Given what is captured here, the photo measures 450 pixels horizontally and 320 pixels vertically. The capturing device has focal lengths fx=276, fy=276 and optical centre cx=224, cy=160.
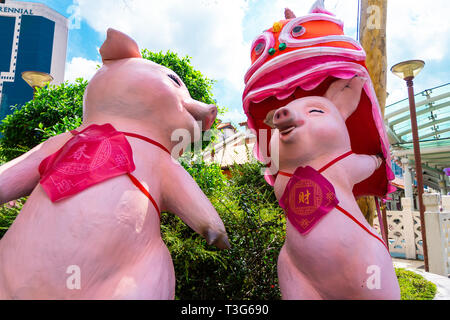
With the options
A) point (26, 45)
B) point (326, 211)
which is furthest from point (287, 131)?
point (26, 45)

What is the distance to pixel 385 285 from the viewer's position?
1276 mm

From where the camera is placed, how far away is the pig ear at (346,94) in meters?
1.69

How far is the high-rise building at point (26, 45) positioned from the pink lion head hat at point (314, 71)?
28.6 ft

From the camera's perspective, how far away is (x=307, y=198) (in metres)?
1.43

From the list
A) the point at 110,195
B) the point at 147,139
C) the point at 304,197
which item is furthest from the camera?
the point at 304,197

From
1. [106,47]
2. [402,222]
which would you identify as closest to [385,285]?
[106,47]

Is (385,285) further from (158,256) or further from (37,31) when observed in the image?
(37,31)

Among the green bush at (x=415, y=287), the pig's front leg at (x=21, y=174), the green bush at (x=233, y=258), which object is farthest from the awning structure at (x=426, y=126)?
the pig's front leg at (x=21, y=174)

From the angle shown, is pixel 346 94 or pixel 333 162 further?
pixel 346 94

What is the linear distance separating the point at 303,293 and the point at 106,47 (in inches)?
63.3

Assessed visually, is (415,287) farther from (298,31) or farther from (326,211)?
(298,31)

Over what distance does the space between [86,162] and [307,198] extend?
3.49ft

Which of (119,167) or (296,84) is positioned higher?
(296,84)

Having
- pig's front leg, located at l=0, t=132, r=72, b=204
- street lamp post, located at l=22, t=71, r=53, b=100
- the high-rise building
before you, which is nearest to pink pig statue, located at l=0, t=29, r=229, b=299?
pig's front leg, located at l=0, t=132, r=72, b=204
